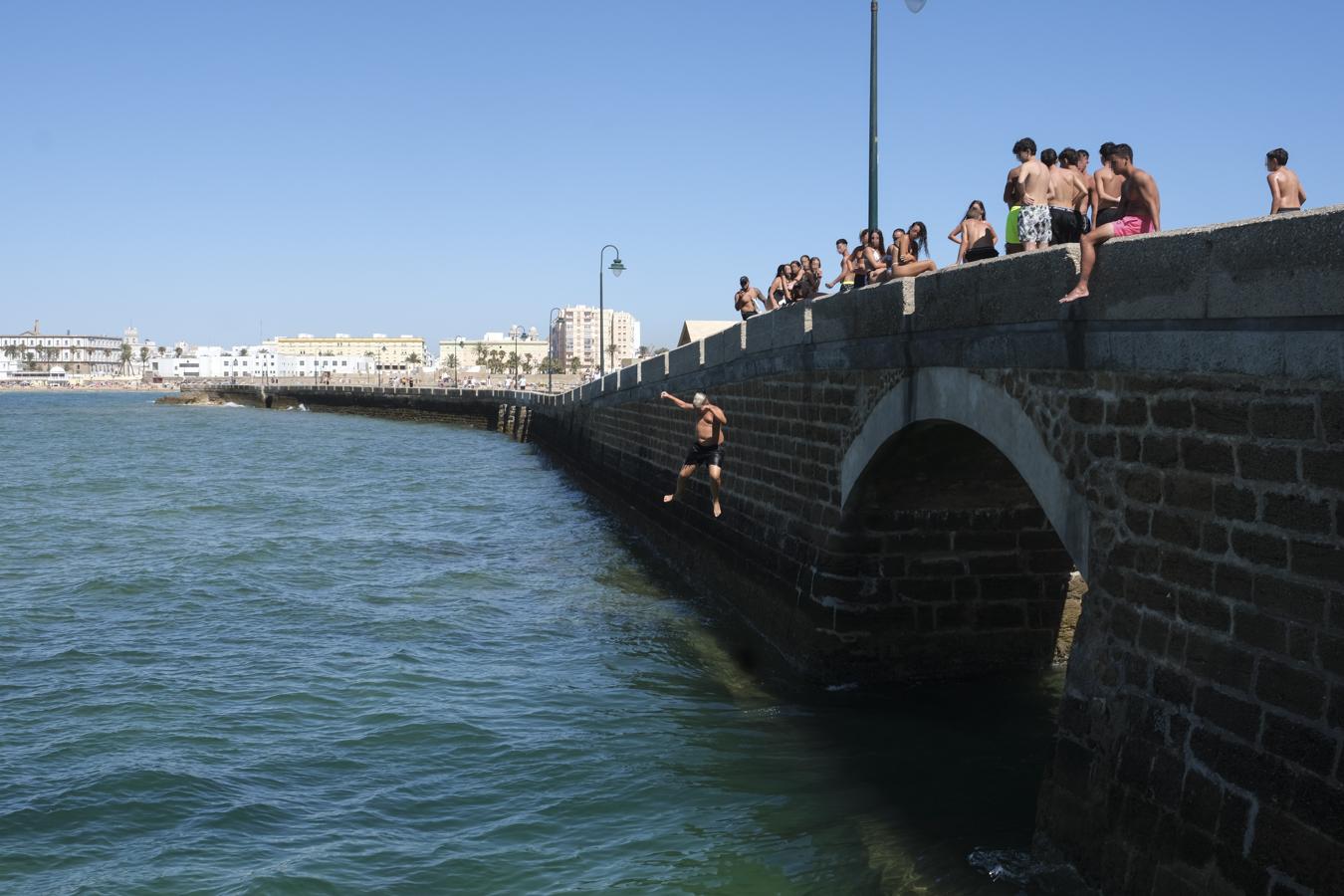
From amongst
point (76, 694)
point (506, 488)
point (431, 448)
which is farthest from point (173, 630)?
point (431, 448)

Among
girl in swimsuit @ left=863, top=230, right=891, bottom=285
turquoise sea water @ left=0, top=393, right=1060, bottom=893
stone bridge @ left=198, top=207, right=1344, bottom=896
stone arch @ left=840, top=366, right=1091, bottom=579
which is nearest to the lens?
stone bridge @ left=198, top=207, right=1344, bottom=896

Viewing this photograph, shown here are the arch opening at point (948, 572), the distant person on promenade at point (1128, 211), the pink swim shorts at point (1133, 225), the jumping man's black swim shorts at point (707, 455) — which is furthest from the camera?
the jumping man's black swim shorts at point (707, 455)

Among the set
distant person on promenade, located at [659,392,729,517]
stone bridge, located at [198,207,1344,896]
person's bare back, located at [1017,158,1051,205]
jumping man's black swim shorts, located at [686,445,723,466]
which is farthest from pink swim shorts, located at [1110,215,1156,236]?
jumping man's black swim shorts, located at [686,445,723,466]

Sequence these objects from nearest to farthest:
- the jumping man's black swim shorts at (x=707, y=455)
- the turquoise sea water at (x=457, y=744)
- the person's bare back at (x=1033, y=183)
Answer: the turquoise sea water at (x=457, y=744) < the person's bare back at (x=1033, y=183) < the jumping man's black swim shorts at (x=707, y=455)

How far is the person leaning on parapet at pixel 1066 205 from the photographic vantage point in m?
9.96

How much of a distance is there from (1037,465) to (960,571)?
13.4ft

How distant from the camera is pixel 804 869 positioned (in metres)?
8.46

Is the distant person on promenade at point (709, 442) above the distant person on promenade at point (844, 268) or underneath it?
underneath

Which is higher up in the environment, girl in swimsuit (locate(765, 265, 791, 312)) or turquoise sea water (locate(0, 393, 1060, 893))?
girl in swimsuit (locate(765, 265, 791, 312))

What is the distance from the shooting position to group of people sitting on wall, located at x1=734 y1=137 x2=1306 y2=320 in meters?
7.93

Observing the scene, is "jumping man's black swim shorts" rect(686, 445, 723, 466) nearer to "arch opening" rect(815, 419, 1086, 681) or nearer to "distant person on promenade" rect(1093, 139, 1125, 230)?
"arch opening" rect(815, 419, 1086, 681)

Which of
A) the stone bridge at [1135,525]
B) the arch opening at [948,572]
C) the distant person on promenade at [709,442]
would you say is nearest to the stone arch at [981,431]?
the stone bridge at [1135,525]

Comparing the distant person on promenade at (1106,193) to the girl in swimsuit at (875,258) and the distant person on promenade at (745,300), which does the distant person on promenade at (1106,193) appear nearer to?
A: the girl in swimsuit at (875,258)

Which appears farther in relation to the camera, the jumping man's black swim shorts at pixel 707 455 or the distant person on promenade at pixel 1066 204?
the jumping man's black swim shorts at pixel 707 455
